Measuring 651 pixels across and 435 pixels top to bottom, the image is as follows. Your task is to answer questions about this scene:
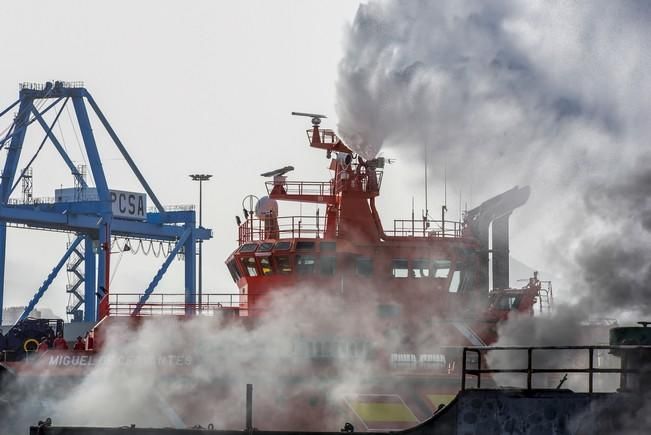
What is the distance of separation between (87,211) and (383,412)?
53.4 m

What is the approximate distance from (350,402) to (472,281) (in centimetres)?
550

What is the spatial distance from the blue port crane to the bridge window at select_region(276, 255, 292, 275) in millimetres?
47668

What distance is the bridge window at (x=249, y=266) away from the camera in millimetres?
28328

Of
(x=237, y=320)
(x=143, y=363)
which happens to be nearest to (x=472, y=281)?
(x=237, y=320)

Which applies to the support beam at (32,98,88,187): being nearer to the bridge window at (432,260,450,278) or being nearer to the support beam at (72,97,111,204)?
the support beam at (72,97,111,204)

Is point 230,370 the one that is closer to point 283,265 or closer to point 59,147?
point 283,265

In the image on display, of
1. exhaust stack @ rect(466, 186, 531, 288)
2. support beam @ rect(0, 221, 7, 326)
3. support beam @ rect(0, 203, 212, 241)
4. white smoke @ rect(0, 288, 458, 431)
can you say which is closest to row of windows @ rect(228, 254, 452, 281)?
white smoke @ rect(0, 288, 458, 431)

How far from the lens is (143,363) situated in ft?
86.1

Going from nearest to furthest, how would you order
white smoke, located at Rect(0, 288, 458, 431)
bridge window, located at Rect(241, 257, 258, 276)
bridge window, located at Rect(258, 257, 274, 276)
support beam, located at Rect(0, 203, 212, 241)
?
white smoke, located at Rect(0, 288, 458, 431), bridge window, located at Rect(258, 257, 274, 276), bridge window, located at Rect(241, 257, 258, 276), support beam, located at Rect(0, 203, 212, 241)

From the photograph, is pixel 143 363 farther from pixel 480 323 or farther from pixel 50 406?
pixel 480 323

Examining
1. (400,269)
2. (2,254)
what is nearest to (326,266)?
(400,269)

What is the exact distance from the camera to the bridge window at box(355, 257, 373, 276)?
92.0 ft

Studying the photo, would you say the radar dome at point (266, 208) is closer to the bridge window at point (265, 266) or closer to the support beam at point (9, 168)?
the bridge window at point (265, 266)

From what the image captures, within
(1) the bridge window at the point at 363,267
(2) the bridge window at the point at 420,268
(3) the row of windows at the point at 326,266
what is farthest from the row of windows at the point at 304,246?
(2) the bridge window at the point at 420,268
